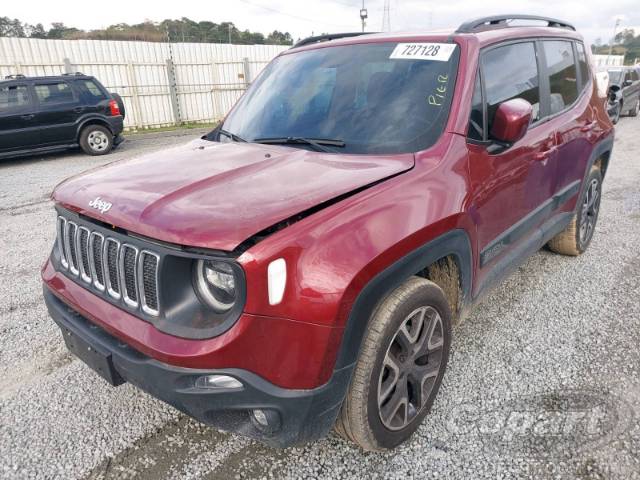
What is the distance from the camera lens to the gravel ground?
7.16ft

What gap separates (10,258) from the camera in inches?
189

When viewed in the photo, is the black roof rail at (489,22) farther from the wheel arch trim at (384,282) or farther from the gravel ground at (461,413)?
the gravel ground at (461,413)

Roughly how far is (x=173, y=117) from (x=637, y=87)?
15880mm

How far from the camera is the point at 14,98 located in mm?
9883

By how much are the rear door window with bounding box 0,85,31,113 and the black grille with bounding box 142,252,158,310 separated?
1010cm

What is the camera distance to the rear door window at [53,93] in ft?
33.4

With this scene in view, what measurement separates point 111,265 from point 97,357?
0.40 m

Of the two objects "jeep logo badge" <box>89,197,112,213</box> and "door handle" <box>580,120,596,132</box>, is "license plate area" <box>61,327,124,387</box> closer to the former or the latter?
"jeep logo badge" <box>89,197,112,213</box>

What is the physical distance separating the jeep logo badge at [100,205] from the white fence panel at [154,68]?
14774 mm

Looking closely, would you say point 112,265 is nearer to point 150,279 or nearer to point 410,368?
point 150,279

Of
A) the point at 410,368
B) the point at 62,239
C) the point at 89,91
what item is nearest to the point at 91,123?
the point at 89,91

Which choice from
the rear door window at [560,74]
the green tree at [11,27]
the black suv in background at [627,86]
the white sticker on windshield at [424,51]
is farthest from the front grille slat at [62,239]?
the green tree at [11,27]

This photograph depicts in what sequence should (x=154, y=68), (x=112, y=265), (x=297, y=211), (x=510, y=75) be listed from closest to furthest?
(x=297, y=211) < (x=112, y=265) < (x=510, y=75) < (x=154, y=68)

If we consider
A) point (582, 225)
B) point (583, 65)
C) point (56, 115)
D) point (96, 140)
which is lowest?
point (96, 140)
